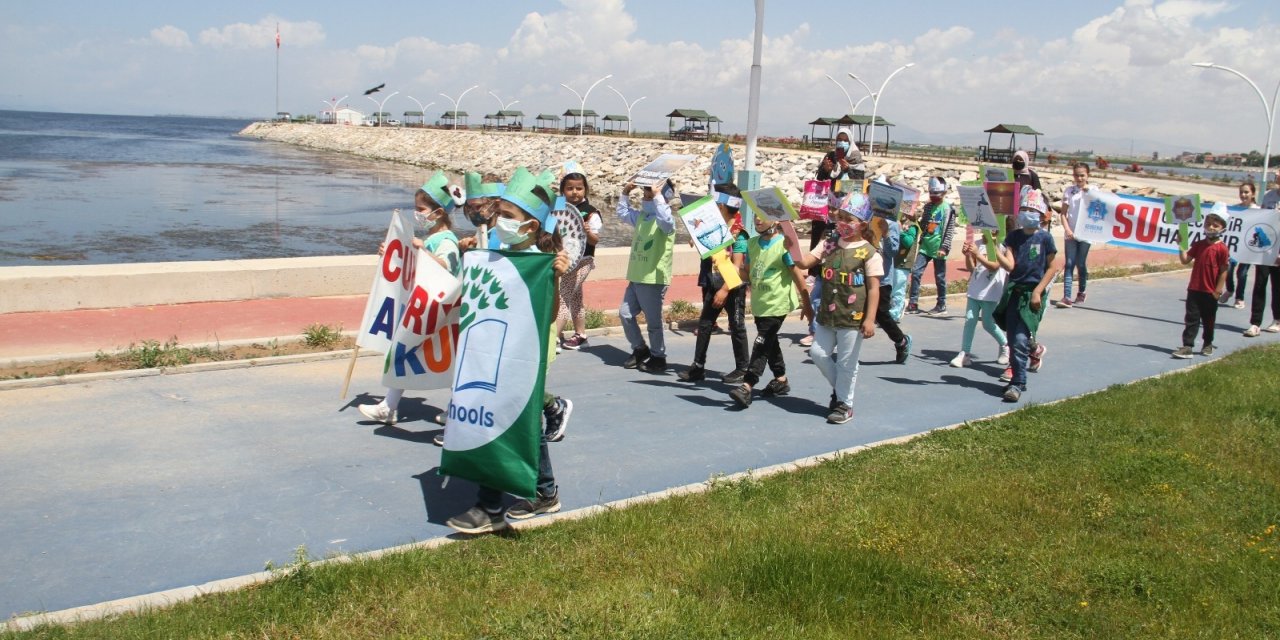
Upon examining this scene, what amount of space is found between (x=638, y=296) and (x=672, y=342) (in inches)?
71.6

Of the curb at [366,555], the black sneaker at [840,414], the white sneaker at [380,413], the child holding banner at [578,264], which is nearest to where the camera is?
the curb at [366,555]

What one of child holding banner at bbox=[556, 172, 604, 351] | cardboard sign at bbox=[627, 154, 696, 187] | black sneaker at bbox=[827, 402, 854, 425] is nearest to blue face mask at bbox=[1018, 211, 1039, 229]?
black sneaker at bbox=[827, 402, 854, 425]

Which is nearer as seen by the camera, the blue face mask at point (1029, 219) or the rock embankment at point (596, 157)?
the blue face mask at point (1029, 219)

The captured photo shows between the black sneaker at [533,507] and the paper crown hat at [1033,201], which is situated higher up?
the paper crown hat at [1033,201]

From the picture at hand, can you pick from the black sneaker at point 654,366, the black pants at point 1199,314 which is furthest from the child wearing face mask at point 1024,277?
the black pants at point 1199,314

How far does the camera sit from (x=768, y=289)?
833cm

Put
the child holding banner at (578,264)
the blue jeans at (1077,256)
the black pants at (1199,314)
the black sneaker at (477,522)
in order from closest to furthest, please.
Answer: the black sneaker at (477,522)
the child holding banner at (578,264)
the black pants at (1199,314)
the blue jeans at (1077,256)

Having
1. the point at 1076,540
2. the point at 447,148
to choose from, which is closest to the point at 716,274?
the point at 1076,540

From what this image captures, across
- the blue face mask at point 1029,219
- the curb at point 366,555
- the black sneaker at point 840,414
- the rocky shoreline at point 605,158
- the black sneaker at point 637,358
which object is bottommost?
the curb at point 366,555

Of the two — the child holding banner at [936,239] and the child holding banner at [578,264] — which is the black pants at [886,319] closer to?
the child holding banner at [936,239]

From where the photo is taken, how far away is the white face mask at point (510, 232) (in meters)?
5.79

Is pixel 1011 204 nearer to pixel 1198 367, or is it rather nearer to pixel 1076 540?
pixel 1198 367

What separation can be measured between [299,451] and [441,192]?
6.93 feet

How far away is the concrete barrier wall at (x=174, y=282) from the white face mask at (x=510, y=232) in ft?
22.8
